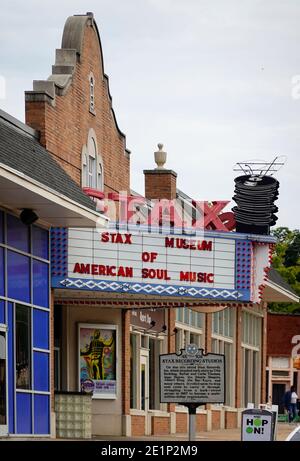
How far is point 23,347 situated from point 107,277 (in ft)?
11.6

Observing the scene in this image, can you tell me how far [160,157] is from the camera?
4341 cm

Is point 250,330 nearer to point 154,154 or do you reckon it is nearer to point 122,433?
point 154,154

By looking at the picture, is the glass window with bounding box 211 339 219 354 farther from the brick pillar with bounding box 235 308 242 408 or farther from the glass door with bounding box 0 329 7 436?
the glass door with bounding box 0 329 7 436

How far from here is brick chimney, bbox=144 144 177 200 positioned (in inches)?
1693

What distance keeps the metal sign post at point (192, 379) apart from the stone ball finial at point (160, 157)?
2076 centimetres

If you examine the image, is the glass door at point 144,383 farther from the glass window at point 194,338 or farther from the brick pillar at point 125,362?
the glass window at point 194,338

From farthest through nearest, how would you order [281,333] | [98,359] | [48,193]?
[281,333] < [98,359] < [48,193]

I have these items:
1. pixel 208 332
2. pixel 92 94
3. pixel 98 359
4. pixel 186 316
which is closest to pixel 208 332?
pixel 208 332

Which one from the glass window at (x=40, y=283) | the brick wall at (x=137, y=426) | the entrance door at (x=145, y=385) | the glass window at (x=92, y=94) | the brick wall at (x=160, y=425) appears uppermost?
the glass window at (x=92, y=94)

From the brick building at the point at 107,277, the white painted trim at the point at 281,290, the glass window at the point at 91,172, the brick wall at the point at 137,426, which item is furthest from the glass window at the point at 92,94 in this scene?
the white painted trim at the point at 281,290

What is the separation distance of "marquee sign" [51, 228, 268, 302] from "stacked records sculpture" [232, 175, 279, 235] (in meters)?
0.62

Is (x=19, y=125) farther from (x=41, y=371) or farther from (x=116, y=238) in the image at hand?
(x=41, y=371)

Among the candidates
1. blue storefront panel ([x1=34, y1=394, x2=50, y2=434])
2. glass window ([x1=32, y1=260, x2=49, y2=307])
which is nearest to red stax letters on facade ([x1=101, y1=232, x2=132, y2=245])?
glass window ([x1=32, y1=260, x2=49, y2=307])

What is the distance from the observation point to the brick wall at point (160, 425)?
3966 centimetres
